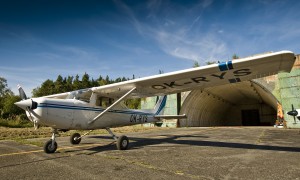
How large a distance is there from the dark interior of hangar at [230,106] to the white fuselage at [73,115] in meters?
18.2

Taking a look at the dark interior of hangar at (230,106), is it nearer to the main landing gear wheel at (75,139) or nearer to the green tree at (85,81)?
the main landing gear wheel at (75,139)

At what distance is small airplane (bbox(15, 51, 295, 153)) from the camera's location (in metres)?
6.20

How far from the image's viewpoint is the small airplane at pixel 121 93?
620cm

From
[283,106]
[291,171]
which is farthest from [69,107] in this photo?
[283,106]

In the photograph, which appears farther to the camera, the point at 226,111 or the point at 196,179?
the point at 226,111

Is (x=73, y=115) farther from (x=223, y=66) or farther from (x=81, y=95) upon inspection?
(x=223, y=66)

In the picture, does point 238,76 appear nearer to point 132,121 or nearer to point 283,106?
point 132,121

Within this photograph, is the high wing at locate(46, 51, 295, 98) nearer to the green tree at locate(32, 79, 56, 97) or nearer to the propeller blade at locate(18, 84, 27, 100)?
the propeller blade at locate(18, 84, 27, 100)

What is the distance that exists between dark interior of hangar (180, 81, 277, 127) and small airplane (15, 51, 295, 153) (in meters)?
17.2

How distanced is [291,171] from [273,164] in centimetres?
62

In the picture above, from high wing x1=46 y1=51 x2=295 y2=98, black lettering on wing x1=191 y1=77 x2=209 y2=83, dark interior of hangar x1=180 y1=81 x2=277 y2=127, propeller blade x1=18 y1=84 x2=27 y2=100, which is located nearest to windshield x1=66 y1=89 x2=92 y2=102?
high wing x1=46 y1=51 x2=295 y2=98

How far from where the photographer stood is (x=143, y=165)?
4.74 meters

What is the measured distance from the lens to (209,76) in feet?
23.7

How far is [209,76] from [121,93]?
13.1 ft
